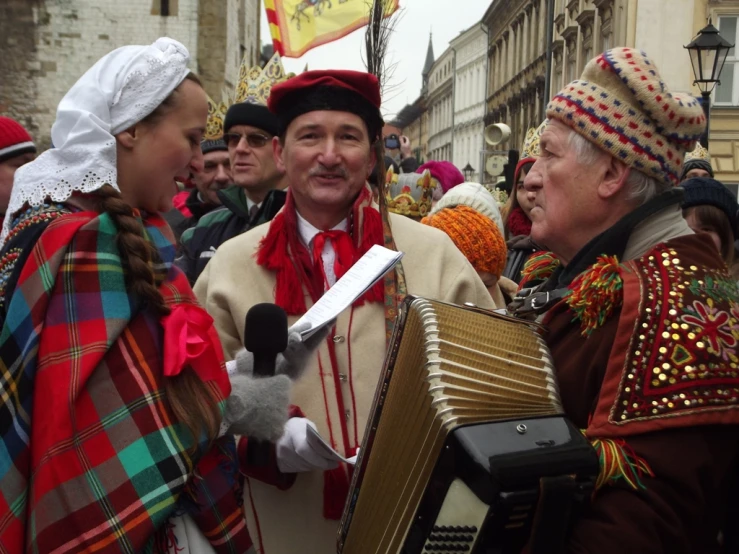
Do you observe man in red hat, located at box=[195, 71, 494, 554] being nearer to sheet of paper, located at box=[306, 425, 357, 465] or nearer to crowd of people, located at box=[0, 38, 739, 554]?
crowd of people, located at box=[0, 38, 739, 554]

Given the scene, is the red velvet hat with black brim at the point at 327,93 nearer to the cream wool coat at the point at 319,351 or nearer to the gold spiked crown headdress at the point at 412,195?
the cream wool coat at the point at 319,351

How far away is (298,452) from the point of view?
2.28 metres

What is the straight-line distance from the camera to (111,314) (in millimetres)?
1895

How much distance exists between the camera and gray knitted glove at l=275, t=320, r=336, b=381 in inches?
88.4

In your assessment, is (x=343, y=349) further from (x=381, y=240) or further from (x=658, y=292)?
(x=658, y=292)

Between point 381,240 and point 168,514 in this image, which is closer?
point 168,514

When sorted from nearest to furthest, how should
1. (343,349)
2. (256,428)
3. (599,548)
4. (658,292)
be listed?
(599,548) → (658,292) → (256,428) → (343,349)

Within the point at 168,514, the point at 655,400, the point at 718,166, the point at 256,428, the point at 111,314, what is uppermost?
the point at 718,166

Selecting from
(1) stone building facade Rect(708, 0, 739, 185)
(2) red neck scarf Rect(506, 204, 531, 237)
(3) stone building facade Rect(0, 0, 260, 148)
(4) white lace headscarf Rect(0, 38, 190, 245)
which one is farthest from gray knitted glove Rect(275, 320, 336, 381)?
(3) stone building facade Rect(0, 0, 260, 148)

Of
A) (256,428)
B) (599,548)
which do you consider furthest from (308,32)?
(599,548)

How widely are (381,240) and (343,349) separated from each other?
1.39ft

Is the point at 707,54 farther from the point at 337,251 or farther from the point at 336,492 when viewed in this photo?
the point at 336,492

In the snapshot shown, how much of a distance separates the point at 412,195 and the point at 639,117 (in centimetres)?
367

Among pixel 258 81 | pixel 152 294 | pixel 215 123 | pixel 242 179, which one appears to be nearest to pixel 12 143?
pixel 242 179
